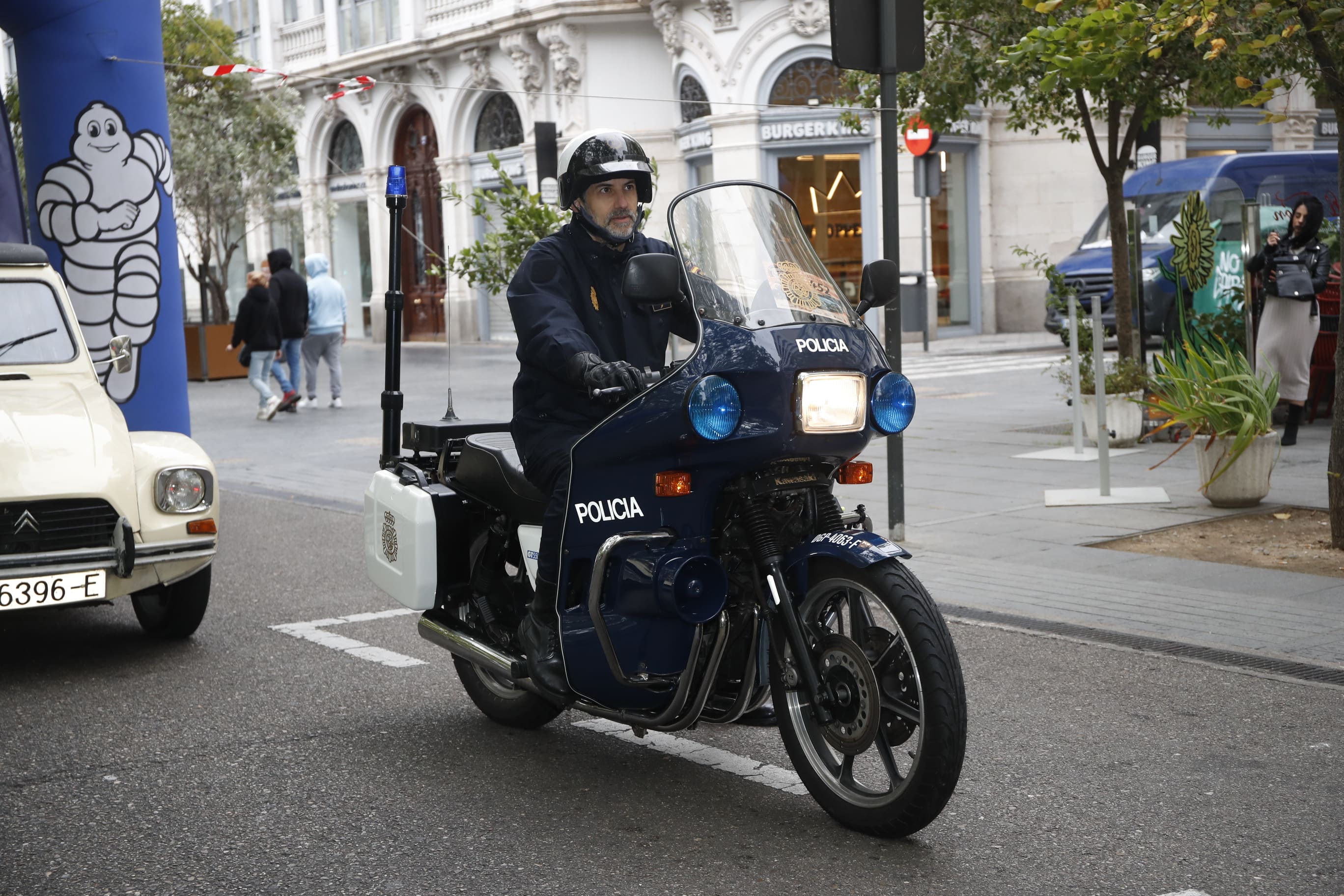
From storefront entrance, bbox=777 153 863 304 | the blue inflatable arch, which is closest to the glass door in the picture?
storefront entrance, bbox=777 153 863 304

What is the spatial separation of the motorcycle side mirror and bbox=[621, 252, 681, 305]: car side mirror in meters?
0.71

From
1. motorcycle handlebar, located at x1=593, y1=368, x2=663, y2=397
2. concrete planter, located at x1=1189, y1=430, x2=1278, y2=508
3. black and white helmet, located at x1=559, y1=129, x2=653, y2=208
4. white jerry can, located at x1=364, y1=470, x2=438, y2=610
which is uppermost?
black and white helmet, located at x1=559, y1=129, x2=653, y2=208

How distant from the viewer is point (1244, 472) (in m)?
8.97

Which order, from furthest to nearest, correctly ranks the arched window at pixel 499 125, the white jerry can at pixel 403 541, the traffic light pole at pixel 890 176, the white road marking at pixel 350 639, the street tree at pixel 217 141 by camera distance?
the arched window at pixel 499 125 < the street tree at pixel 217 141 < the traffic light pole at pixel 890 176 < the white road marking at pixel 350 639 < the white jerry can at pixel 403 541

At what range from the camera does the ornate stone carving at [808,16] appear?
1065 inches

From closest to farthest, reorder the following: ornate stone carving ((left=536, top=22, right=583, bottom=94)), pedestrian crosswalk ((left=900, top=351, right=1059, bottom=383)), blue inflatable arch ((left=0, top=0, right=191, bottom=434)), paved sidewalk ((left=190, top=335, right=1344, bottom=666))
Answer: paved sidewalk ((left=190, top=335, right=1344, bottom=666)) → blue inflatable arch ((left=0, top=0, right=191, bottom=434)) → pedestrian crosswalk ((left=900, top=351, right=1059, bottom=383)) → ornate stone carving ((left=536, top=22, right=583, bottom=94))

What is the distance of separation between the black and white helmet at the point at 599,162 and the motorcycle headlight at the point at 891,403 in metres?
0.91

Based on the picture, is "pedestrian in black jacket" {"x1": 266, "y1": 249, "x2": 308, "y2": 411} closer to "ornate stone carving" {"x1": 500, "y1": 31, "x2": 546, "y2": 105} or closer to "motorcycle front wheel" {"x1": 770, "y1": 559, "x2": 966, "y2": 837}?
"ornate stone carving" {"x1": 500, "y1": 31, "x2": 546, "y2": 105}

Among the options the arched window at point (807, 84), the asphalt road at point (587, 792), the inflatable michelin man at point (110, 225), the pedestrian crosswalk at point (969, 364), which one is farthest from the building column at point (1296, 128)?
the asphalt road at point (587, 792)

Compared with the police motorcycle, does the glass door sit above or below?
above

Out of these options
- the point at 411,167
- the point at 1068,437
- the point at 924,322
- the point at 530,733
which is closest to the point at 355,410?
the point at 1068,437

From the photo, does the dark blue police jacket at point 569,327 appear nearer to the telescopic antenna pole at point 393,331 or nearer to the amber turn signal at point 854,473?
the amber turn signal at point 854,473

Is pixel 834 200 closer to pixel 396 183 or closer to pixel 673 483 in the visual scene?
pixel 396 183

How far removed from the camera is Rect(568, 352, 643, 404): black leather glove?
4004mm
